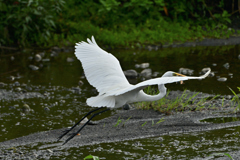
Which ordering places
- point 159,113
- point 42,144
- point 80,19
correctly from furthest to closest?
1. point 80,19
2. point 159,113
3. point 42,144

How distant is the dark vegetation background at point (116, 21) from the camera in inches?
434

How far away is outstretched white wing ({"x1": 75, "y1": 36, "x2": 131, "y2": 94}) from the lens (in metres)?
4.89

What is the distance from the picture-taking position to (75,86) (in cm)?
772

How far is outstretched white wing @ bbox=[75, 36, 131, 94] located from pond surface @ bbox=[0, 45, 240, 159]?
719 mm

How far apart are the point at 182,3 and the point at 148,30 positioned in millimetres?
1764

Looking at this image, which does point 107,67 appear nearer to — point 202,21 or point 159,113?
point 159,113

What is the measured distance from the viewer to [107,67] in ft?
16.4

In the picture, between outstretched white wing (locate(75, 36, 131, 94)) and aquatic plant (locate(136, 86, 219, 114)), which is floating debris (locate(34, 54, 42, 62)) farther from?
outstretched white wing (locate(75, 36, 131, 94))

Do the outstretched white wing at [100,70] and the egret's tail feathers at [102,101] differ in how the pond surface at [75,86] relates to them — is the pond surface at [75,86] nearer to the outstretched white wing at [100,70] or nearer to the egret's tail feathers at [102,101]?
the egret's tail feathers at [102,101]

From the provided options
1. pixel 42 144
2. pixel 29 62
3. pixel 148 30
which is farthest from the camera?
pixel 148 30

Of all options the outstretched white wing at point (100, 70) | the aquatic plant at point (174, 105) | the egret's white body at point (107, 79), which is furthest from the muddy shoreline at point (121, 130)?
the outstretched white wing at point (100, 70)

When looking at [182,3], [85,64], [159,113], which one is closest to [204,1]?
[182,3]

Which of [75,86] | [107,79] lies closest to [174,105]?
[107,79]

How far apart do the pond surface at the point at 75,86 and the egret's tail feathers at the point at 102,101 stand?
46 cm
